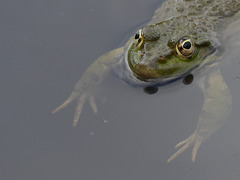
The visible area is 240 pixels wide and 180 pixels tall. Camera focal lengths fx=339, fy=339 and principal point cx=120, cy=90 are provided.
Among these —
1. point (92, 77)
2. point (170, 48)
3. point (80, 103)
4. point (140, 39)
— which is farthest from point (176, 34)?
point (80, 103)

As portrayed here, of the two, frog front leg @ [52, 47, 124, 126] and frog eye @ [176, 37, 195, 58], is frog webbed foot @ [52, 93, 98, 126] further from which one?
frog eye @ [176, 37, 195, 58]

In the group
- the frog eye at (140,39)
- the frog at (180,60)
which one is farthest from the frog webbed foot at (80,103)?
the frog eye at (140,39)

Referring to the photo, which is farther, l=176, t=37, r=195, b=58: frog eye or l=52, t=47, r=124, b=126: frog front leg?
l=52, t=47, r=124, b=126: frog front leg

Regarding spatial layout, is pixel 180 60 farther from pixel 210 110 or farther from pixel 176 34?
pixel 210 110

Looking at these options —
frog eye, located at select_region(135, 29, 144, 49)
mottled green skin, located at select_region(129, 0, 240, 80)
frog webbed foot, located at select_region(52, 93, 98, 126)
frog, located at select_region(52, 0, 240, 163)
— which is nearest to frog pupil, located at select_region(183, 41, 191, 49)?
frog, located at select_region(52, 0, 240, 163)

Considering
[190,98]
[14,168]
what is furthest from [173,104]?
[14,168]

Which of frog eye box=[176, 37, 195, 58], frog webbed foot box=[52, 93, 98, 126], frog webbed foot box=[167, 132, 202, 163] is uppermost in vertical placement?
frog webbed foot box=[52, 93, 98, 126]

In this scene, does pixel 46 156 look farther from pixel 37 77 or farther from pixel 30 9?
pixel 30 9
